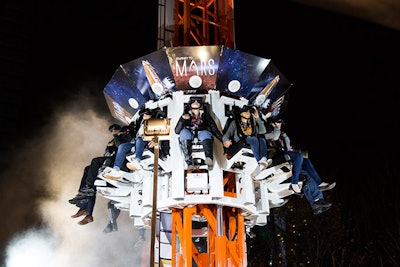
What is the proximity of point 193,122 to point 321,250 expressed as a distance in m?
15.7

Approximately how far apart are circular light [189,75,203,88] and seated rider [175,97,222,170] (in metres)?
0.74

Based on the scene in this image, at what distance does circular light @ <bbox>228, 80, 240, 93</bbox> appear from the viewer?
14485 millimetres

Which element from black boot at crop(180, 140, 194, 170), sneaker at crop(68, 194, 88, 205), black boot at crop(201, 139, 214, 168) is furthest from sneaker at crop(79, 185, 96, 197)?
black boot at crop(201, 139, 214, 168)

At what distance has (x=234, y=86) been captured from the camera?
1455cm

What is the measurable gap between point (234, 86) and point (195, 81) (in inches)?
50.8

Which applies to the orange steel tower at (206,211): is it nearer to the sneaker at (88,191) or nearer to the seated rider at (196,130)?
the seated rider at (196,130)

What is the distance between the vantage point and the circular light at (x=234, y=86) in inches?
570

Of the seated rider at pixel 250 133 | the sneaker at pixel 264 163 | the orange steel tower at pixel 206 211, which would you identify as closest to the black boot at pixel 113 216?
the orange steel tower at pixel 206 211

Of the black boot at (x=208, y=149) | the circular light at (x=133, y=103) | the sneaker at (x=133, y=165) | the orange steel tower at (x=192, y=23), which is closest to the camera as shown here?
the black boot at (x=208, y=149)

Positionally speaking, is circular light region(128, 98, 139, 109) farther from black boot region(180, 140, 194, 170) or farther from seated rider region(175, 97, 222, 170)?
black boot region(180, 140, 194, 170)

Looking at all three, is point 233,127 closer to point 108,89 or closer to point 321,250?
point 108,89

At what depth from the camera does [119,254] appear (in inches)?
880

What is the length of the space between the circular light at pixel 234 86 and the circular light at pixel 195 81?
37.9 inches

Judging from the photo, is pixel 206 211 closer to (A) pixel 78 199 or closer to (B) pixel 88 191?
(B) pixel 88 191
